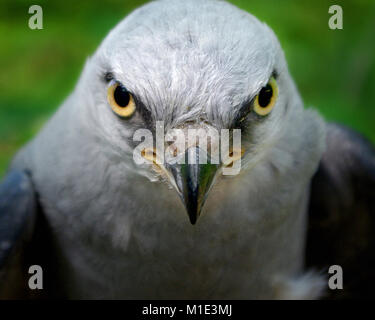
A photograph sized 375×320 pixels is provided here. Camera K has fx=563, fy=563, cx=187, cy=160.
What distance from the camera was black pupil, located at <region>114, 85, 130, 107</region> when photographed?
2.10 metres

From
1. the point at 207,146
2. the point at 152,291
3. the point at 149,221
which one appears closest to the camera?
the point at 207,146

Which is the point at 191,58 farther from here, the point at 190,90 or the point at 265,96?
the point at 265,96

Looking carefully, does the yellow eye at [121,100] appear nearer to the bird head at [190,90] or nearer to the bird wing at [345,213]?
the bird head at [190,90]

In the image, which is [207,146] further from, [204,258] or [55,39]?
[55,39]

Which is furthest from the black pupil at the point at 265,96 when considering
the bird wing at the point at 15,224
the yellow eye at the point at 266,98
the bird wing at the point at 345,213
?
the bird wing at the point at 15,224

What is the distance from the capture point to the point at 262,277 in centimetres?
279

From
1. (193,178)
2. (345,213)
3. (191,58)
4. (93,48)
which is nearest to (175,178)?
(193,178)

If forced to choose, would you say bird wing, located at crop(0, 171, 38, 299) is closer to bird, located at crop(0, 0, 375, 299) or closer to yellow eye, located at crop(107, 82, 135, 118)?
bird, located at crop(0, 0, 375, 299)

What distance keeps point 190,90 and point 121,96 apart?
293 mm

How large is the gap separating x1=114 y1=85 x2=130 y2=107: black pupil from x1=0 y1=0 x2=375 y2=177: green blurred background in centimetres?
171

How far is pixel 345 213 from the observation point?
3.28m
